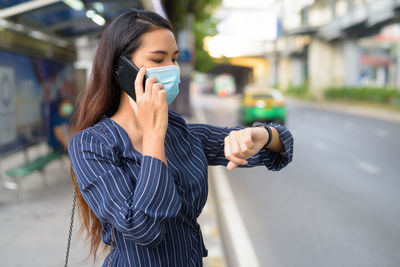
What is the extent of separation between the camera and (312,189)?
808cm

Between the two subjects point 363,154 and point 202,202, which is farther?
point 363,154

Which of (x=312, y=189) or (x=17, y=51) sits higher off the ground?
(x=17, y=51)

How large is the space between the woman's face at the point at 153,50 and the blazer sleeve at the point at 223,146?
0.44 meters

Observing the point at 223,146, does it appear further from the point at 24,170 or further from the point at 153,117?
the point at 24,170

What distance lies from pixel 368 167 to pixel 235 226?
5.16 m

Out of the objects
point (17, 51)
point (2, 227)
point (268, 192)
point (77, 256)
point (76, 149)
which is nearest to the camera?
point (76, 149)

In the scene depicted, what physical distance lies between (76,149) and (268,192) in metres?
6.70

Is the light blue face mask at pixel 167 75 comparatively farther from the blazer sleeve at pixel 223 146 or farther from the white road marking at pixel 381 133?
the white road marking at pixel 381 133

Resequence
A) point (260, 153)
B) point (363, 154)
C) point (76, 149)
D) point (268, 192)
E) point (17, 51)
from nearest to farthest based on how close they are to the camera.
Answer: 1. point (76, 149)
2. point (260, 153)
3. point (17, 51)
4. point (268, 192)
5. point (363, 154)

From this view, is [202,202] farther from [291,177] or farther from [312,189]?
[291,177]

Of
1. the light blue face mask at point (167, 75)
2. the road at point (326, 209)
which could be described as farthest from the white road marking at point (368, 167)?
the light blue face mask at point (167, 75)

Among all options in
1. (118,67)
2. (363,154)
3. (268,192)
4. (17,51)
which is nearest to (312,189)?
(268,192)

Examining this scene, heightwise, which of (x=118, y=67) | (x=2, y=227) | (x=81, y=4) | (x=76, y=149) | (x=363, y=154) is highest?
(x=81, y=4)

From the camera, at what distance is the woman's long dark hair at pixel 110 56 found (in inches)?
63.4
